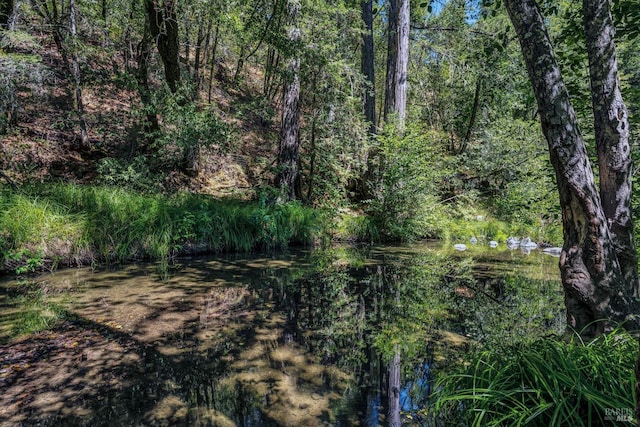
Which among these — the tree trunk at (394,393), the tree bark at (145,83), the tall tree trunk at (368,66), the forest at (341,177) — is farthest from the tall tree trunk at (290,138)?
the tree trunk at (394,393)

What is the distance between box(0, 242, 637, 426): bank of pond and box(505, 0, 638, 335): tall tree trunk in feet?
0.78

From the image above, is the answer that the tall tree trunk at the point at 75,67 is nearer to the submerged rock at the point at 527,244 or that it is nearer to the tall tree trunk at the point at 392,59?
the tall tree trunk at the point at 392,59

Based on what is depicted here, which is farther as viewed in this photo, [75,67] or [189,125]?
[75,67]

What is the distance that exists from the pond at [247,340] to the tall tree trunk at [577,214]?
0.80 m

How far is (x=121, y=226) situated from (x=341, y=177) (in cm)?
577

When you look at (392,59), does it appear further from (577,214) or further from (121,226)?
(577,214)

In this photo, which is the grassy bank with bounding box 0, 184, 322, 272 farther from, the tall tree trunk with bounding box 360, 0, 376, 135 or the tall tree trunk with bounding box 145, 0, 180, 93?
the tall tree trunk with bounding box 360, 0, 376, 135

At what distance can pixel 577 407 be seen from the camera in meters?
1.30

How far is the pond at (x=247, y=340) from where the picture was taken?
74.8 inches

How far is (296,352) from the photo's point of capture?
8.59 feet

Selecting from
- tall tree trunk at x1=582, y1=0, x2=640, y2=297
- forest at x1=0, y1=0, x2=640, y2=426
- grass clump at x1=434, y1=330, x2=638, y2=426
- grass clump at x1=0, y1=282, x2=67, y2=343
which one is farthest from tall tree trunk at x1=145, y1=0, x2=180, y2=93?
grass clump at x1=434, y1=330, x2=638, y2=426

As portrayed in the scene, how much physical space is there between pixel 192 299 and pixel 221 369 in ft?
5.46

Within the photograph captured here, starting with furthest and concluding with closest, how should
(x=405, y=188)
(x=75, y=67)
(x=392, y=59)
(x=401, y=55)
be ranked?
(x=392, y=59) → (x=401, y=55) → (x=405, y=188) → (x=75, y=67)

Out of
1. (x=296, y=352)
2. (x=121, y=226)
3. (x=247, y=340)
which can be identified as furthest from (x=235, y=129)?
(x=296, y=352)
